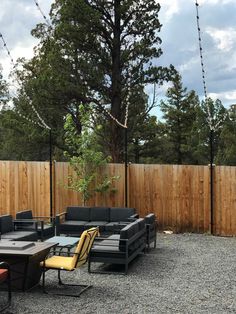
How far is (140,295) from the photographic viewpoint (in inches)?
261

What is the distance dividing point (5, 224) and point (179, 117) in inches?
927

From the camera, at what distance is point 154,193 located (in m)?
12.5

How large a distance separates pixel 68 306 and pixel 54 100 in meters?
12.3

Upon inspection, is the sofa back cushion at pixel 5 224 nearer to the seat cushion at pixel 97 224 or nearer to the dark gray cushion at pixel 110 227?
the seat cushion at pixel 97 224

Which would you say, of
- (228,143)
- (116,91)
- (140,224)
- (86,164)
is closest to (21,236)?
(140,224)

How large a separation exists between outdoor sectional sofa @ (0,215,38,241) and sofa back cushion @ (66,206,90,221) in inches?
44.4

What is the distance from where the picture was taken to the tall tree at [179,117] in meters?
31.5

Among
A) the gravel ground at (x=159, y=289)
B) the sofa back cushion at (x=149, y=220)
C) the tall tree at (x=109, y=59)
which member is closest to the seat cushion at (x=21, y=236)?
the gravel ground at (x=159, y=289)

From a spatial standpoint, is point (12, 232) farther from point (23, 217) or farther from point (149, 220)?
point (149, 220)

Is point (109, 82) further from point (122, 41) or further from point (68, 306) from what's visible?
point (68, 306)

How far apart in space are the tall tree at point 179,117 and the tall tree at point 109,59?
46.2ft

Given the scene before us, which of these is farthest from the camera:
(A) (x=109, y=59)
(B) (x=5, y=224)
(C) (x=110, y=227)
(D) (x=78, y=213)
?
(A) (x=109, y=59)

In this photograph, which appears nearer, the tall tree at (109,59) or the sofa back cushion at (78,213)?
the sofa back cushion at (78,213)

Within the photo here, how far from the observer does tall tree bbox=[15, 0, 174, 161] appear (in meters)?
16.6
